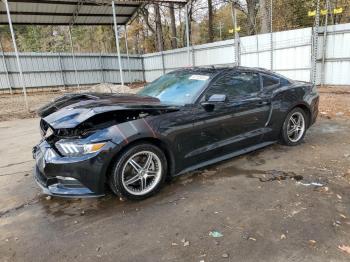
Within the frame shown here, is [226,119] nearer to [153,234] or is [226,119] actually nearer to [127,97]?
[127,97]

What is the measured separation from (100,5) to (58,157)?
12742 mm

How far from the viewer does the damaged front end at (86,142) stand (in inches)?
121

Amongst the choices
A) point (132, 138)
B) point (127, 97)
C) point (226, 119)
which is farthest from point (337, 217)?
point (127, 97)

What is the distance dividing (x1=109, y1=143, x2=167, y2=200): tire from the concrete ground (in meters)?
0.13

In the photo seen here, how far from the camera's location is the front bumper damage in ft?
10.1

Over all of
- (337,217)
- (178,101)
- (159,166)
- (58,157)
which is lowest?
(337,217)

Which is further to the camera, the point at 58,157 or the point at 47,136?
the point at 47,136

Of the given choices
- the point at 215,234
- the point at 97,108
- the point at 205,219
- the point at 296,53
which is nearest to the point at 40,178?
the point at 97,108

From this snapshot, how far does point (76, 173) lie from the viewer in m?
3.07

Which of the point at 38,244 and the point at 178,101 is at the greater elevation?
the point at 178,101

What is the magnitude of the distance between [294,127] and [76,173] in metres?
3.89

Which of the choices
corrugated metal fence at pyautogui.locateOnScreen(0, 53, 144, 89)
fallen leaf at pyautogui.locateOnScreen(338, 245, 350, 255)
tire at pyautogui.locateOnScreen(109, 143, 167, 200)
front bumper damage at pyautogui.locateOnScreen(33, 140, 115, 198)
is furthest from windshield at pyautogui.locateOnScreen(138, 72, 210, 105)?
corrugated metal fence at pyautogui.locateOnScreen(0, 53, 144, 89)

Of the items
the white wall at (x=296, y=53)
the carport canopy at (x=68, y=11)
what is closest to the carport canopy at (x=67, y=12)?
the carport canopy at (x=68, y=11)

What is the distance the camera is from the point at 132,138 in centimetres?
325
